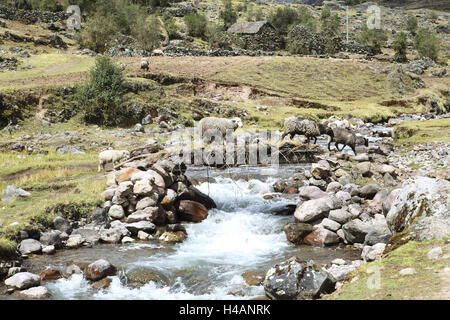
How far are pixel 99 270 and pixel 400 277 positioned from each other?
7.21 m

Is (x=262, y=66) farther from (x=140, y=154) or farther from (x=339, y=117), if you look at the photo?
(x=140, y=154)

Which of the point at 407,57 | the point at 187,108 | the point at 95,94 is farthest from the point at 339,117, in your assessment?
the point at 407,57

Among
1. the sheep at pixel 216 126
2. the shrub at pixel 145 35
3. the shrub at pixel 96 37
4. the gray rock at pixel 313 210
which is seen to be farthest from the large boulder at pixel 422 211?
the shrub at pixel 145 35

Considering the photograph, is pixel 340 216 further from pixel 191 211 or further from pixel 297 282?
pixel 191 211

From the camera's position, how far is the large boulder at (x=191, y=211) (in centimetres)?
1462

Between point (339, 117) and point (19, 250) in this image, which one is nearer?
point (19, 250)

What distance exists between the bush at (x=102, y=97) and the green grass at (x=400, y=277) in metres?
27.3

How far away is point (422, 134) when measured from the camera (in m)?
26.8

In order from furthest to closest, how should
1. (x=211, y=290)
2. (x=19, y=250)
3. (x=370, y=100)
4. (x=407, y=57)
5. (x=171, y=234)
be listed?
(x=407, y=57) → (x=370, y=100) → (x=171, y=234) → (x=19, y=250) → (x=211, y=290)

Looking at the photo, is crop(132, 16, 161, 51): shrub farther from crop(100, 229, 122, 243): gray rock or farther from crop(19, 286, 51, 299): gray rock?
crop(19, 286, 51, 299): gray rock

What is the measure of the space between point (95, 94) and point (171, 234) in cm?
2195

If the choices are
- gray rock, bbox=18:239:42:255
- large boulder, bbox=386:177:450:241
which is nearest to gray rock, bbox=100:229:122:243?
gray rock, bbox=18:239:42:255

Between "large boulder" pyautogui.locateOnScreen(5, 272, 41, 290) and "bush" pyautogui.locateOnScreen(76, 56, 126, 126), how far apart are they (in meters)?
23.6

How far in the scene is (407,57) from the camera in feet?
279
